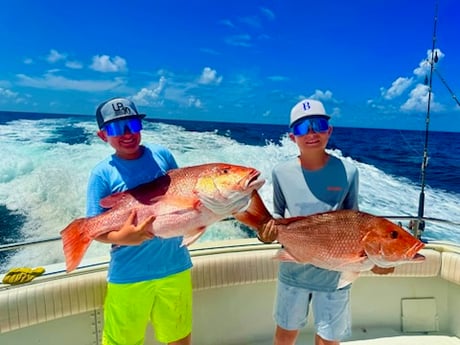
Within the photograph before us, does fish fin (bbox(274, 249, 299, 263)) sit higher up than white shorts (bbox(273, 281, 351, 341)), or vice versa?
fish fin (bbox(274, 249, 299, 263))

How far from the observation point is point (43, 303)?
2262 mm

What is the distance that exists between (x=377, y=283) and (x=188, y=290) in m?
1.70

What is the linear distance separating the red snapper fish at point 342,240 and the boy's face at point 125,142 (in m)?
0.58

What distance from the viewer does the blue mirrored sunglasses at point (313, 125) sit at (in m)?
1.93

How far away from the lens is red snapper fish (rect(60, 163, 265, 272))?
151 centimetres

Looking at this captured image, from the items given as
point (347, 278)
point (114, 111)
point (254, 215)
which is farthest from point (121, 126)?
point (347, 278)

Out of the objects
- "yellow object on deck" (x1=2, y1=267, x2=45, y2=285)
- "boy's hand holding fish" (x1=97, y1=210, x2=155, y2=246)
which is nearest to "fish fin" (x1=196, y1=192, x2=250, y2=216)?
"boy's hand holding fish" (x1=97, y1=210, x2=155, y2=246)

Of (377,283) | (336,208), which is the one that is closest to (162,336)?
(336,208)

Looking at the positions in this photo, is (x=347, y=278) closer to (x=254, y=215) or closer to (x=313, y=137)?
(x=254, y=215)

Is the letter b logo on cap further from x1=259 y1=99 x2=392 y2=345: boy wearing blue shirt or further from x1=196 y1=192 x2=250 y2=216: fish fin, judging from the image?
x1=259 y1=99 x2=392 y2=345: boy wearing blue shirt

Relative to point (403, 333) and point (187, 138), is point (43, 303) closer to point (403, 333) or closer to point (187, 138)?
point (403, 333)

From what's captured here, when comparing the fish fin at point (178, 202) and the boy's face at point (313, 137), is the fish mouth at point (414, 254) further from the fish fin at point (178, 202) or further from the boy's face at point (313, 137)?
the fish fin at point (178, 202)

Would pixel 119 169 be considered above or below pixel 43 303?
above

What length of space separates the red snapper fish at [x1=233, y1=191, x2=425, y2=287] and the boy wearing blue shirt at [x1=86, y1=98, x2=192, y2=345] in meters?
0.46
